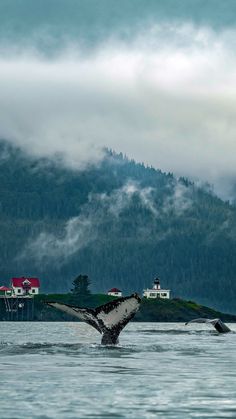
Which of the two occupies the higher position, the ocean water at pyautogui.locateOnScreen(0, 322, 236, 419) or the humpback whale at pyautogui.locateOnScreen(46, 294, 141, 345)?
the humpback whale at pyautogui.locateOnScreen(46, 294, 141, 345)

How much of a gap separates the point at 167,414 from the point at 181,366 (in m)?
20.7

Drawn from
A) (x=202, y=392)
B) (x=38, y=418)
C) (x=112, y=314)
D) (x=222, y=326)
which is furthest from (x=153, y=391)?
(x=222, y=326)

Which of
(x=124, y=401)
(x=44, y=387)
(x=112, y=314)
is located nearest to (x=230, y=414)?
(x=124, y=401)

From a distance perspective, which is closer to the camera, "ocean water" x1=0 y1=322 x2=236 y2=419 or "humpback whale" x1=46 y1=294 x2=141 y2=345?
"ocean water" x1=0 y1=322 x2=236 y2=419

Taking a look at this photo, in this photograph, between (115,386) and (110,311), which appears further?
(110,311)

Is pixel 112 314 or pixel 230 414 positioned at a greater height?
pixel 112 314

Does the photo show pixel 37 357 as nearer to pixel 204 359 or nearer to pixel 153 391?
pixel 204 359

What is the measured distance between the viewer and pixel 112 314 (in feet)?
186

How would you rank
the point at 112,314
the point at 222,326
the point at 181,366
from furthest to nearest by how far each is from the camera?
the point at 222,326, the point at 112,314, the point at 181,366

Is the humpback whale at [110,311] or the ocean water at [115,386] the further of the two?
the humpback whale at [110,311]

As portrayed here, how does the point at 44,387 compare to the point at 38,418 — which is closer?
the point at 38,418

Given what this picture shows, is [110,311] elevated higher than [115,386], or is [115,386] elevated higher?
[110,311]

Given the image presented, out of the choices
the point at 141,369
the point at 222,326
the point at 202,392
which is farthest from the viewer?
the point at 222,326

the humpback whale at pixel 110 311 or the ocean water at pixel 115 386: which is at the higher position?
the humpback whale at pixel 110 311
